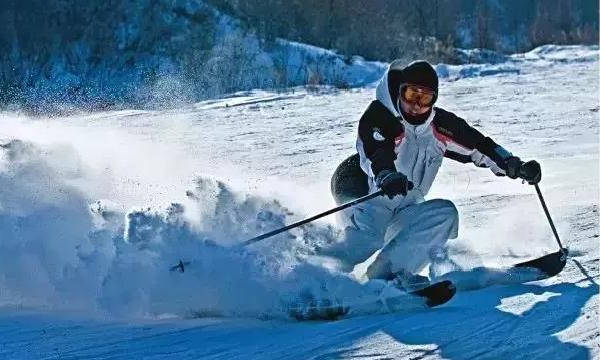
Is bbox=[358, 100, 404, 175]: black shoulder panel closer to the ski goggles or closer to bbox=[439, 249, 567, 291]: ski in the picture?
the ski goggles

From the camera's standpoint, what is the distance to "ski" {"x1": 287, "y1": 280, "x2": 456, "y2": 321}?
3.88m

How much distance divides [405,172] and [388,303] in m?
0.85

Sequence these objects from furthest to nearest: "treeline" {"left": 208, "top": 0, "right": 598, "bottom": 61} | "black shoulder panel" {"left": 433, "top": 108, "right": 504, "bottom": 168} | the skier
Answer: "treeline" {"left": 208, "top": 0, "right": 598, "bottom": 61} < "black shoulder panel" {"left": 433, "top": 108, "right": 504, "bottom": 168} < the skier

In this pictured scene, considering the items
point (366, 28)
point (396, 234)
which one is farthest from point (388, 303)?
point (366, 28)

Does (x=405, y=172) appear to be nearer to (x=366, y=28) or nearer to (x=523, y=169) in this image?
(x=523, y=169)

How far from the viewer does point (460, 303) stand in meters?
4.04

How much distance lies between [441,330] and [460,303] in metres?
0.42

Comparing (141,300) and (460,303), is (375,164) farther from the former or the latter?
(141,300)

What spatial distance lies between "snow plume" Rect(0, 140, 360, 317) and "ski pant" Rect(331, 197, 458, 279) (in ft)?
0.65

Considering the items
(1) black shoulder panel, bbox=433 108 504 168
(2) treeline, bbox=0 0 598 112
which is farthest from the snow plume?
(2) treeline, bbox=0 0 598 112

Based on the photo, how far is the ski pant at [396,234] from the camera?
425cm

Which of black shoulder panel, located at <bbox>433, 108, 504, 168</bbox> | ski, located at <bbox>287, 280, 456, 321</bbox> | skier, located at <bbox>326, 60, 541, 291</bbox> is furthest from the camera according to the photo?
black shoulder panel, located at <bbox>433, 108, 504, 168</bbox>

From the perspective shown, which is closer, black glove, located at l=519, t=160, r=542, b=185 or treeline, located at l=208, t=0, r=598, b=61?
black glove, located at l=519, t=160, r=542, b=185

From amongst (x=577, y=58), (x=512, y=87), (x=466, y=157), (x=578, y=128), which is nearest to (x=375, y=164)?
(x=466, y=157)
